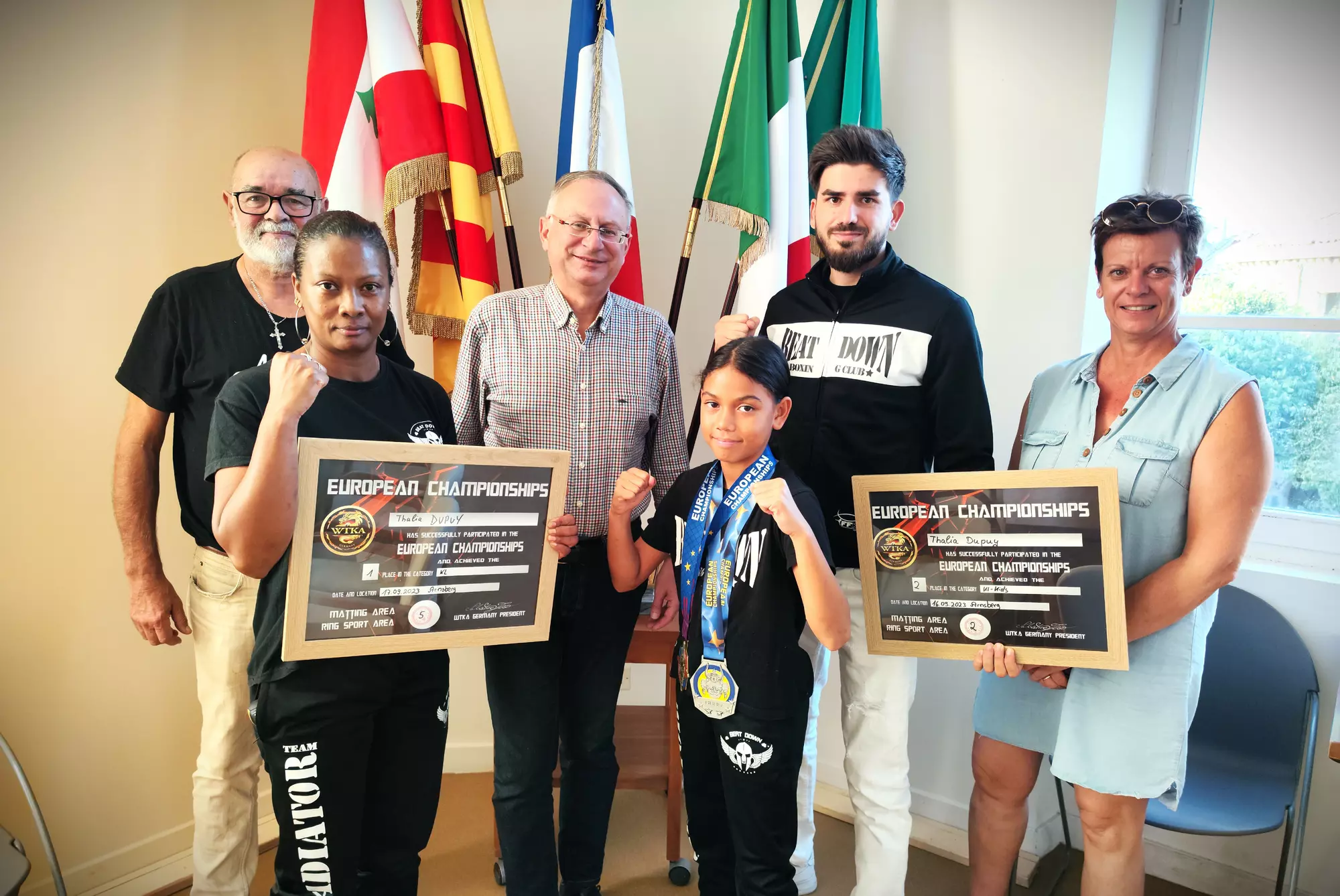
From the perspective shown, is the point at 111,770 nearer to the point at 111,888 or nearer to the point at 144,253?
the point at 111,888

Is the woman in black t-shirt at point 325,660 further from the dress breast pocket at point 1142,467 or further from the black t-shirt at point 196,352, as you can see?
the dress breast pocket at point 1142,467

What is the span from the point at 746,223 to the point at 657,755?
194 centimetres

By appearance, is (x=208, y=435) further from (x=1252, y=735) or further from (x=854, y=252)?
(x=1252, y=735)

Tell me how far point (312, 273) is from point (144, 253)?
4.56 feet

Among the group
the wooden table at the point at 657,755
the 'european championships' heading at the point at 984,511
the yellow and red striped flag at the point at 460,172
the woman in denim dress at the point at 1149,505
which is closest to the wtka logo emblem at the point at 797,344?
the 'european championships' heading at the point at 984,511

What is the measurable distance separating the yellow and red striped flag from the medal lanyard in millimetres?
1317

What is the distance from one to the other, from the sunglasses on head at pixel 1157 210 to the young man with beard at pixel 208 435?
1808 mm

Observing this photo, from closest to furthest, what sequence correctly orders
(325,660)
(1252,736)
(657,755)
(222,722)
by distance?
(325,660), (222,722), (1252,736), (657,755)

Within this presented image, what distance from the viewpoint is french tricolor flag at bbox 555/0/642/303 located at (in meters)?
2.82

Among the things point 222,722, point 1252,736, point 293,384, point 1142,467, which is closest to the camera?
point 293,384

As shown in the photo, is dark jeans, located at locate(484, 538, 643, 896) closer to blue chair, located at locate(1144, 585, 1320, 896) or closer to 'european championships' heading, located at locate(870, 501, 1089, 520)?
'european championships' heading, located at locate(870, 501, 1089, 520)

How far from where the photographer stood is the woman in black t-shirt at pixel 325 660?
1.50m

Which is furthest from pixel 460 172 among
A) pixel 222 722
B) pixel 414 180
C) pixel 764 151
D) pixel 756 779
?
pixel 756 779

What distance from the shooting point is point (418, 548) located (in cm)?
167
